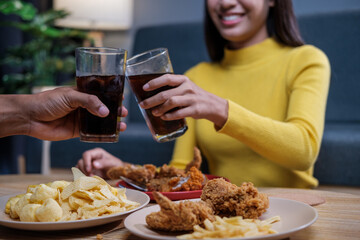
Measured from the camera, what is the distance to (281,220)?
66 cm

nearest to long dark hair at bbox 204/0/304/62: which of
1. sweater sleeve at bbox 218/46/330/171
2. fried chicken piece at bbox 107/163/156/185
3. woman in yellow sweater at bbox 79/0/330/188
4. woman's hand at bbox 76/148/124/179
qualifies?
woman in yellow sweater at bbox 79/0/330/188

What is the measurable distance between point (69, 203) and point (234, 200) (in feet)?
0.90

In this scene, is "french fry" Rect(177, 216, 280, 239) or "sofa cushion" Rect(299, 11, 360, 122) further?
"sofa cushion" Rect(299, 11, 360, 122)

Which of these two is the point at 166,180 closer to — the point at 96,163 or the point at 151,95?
the point at 151,95

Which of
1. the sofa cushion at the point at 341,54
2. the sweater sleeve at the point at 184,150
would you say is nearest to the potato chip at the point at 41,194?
the sweater sleeve at the point at 184,150

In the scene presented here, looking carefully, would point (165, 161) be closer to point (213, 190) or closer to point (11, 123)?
point (11, 123)

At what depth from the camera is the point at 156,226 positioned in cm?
60

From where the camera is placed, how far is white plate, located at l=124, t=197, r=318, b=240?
567mm

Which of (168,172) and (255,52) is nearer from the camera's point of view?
(168,172)

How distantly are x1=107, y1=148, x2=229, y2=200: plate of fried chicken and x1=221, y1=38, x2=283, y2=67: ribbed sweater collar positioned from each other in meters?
0.79

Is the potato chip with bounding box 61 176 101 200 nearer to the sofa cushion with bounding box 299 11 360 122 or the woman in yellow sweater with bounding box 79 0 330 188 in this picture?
the woman in yellow sweater with bounding box 79 0 330 188

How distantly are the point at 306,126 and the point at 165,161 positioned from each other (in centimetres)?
111

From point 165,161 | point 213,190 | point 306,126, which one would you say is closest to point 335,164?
point 306,126

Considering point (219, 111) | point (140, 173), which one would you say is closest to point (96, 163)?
point (140, 173)
